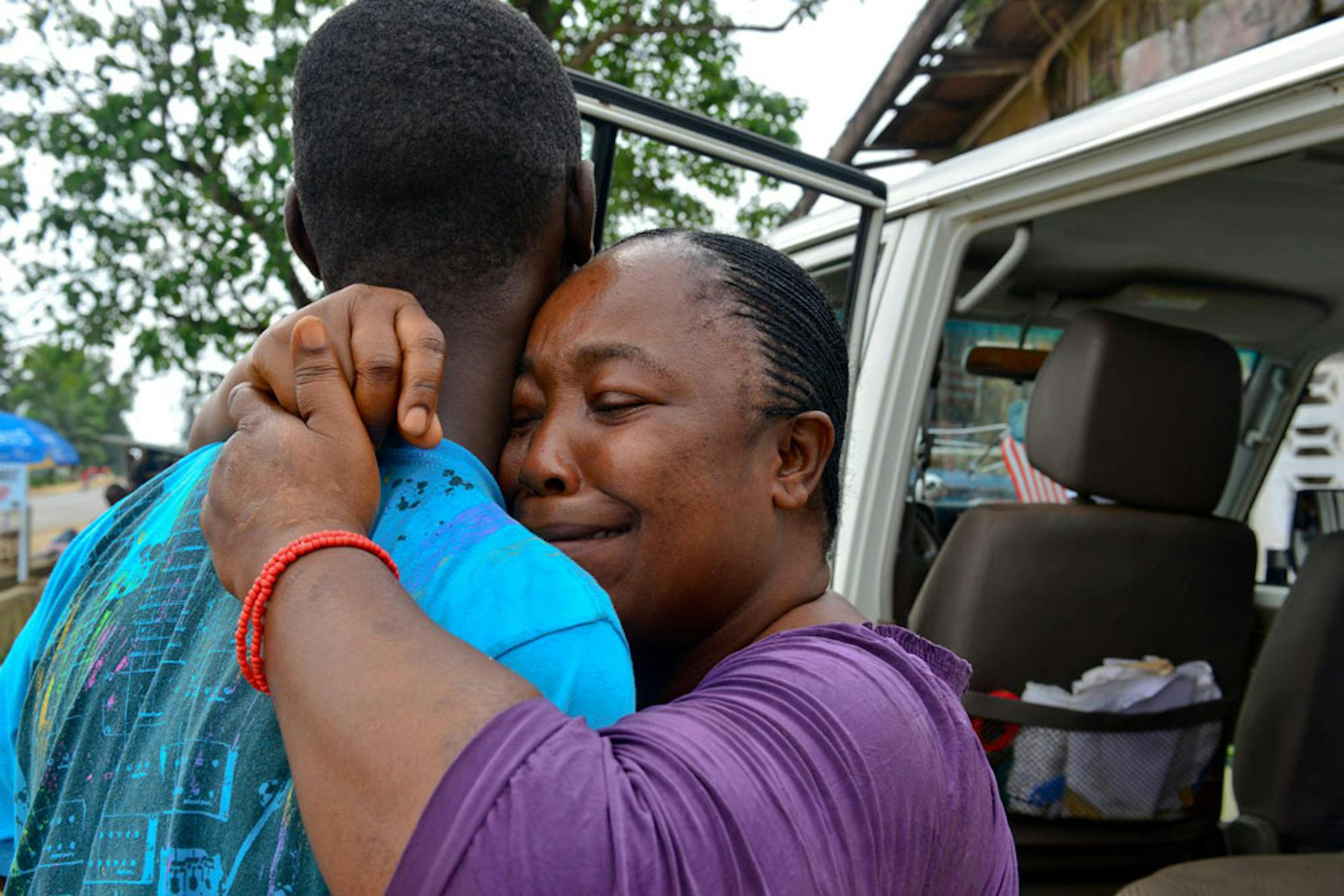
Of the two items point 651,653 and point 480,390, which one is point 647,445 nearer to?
point 480,390

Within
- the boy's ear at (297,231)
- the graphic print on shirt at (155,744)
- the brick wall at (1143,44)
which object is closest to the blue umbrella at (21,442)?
the brick wall at (1143,44)

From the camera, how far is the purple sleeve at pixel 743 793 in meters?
0.80

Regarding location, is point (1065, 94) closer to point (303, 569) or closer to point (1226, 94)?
point (1226, 94)

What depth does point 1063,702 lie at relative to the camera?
299cm

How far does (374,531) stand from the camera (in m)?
1.07

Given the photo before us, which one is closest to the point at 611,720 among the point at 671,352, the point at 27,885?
the point at 671,352

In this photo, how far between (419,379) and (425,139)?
0.84ft

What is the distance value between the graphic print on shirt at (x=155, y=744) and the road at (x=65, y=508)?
2772 centimetres

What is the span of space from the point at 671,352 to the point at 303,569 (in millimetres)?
454

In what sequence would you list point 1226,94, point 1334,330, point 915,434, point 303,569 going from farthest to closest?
1. point 1334,330
2. point 915,434
3. point 1226,94
4. point 303,569

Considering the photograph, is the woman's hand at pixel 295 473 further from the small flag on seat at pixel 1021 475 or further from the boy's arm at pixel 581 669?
the small flag on seat at pixel 1021 475

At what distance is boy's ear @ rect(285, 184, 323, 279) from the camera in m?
1.35

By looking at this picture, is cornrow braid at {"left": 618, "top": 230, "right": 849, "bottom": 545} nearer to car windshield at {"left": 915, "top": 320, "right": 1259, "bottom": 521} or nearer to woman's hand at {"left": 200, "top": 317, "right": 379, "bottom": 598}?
woman's hand at {"left": 200, "top": 317, "right": 379, "bottom": 598}

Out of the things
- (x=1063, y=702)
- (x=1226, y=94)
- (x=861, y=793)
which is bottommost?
(x=1063, y=702)
